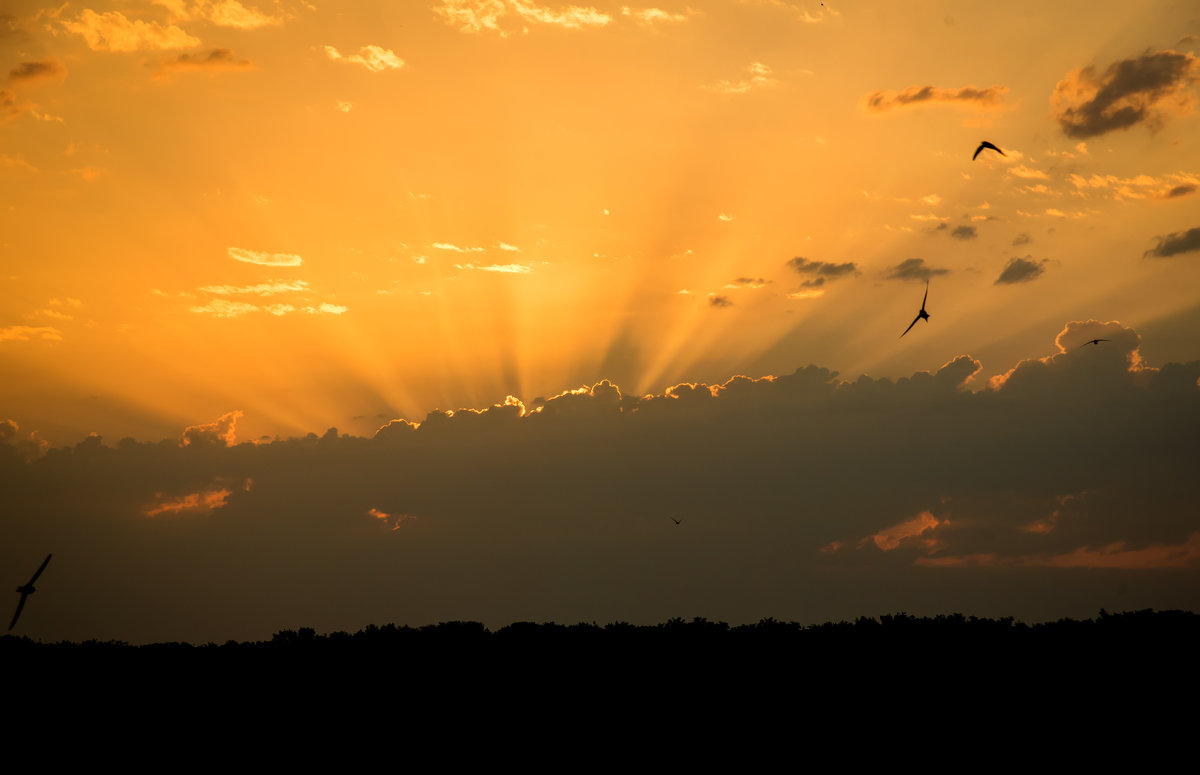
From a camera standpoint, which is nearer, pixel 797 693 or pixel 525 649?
pixel 797 693

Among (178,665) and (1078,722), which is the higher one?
(178,665)

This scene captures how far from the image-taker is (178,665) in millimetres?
70625

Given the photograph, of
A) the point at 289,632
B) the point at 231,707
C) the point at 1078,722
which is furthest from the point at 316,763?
the point at 1078,722

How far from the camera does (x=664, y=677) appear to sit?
205 feet

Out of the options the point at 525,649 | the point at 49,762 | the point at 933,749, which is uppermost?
the point at 525,649

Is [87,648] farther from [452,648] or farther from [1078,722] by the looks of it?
[1078,722]

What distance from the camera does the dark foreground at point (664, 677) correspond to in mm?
54188

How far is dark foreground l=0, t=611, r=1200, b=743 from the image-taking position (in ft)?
178

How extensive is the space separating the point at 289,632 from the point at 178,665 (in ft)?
31.5

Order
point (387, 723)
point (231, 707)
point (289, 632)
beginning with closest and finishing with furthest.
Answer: point (387, 723), point (231, 707), point (289, 632)

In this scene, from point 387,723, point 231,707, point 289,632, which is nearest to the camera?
point 387,723

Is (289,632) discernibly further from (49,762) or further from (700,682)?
(700,682)

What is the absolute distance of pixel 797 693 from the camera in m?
58.4

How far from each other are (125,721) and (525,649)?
1111 inches
